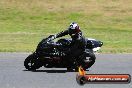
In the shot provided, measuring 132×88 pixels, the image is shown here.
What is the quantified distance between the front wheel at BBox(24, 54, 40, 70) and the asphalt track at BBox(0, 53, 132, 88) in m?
0.16

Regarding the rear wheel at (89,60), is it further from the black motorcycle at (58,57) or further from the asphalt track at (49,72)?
the asphalt track at (49,72)

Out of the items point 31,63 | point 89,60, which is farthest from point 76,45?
point 31,63

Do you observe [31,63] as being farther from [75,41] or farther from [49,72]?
[75,41]

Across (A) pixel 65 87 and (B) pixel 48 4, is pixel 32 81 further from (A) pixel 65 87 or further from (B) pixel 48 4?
(B) pixel 48 4

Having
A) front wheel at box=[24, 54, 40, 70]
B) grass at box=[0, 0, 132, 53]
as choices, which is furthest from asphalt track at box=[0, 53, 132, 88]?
grass at box=[0, 0, 132, 53]

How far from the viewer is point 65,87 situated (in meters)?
13.3

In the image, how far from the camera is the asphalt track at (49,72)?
13649 mm

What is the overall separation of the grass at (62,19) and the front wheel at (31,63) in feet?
25.8

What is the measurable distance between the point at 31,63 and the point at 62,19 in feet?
58.9

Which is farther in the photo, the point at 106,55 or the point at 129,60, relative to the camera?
the point at 106,55

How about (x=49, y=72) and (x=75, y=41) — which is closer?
(x=75, y=41)

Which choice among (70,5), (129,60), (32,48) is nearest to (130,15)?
(70,5)

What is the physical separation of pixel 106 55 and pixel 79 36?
477 cm

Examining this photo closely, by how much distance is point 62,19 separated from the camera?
112ft
